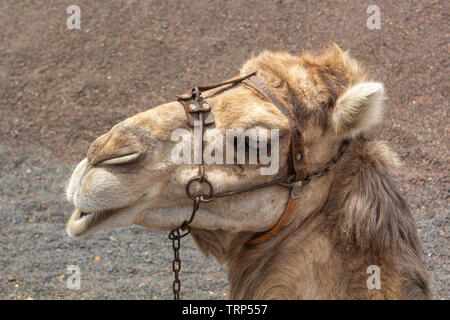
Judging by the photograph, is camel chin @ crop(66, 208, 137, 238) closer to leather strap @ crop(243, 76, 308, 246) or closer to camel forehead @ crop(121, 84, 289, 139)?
camel forehead @ crop(121, 84, 289, 139)

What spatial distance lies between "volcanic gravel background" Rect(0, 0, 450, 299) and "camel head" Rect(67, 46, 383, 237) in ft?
9.82

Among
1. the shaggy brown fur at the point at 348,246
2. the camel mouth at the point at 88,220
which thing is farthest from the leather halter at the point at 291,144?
the camel mouth at the point at 88,220

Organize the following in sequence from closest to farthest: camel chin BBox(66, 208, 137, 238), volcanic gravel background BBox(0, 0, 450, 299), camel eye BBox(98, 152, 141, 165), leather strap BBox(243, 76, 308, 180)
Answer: camel eye BBox(98, 152, 141, 165)
camel chin BBox(66, 208, 137, 238)
leather strap BBox(243, 76, 308, 180)
volcanic gravel background BBox(0, 0, 450, 299)

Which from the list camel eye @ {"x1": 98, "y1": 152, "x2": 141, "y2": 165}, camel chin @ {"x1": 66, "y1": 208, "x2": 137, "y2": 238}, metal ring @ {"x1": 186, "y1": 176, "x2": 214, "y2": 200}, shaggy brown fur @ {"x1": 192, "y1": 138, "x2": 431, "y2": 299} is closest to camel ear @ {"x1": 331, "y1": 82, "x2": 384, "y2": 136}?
shaggy brown fur @ {"x1": 192, "y1": 138, "x2": 431, "y2": 299}

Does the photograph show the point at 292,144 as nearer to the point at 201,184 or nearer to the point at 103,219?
the point at 201,184

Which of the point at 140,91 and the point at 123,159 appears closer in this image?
the point at 123,159

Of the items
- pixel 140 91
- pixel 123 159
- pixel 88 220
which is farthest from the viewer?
pixel 140 91

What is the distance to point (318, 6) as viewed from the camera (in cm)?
929

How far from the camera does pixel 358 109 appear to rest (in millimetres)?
2721

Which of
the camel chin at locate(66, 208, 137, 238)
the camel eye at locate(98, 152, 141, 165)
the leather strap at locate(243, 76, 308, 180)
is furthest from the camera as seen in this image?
the leather strap at locate(243, 76, 308, 180)

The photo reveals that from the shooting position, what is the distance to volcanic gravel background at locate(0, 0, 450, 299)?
597 centimetres

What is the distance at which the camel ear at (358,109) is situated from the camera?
2.70 meters

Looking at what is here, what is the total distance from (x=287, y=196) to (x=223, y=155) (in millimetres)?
453

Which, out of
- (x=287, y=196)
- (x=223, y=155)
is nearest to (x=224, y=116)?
(x=223, y=155)
